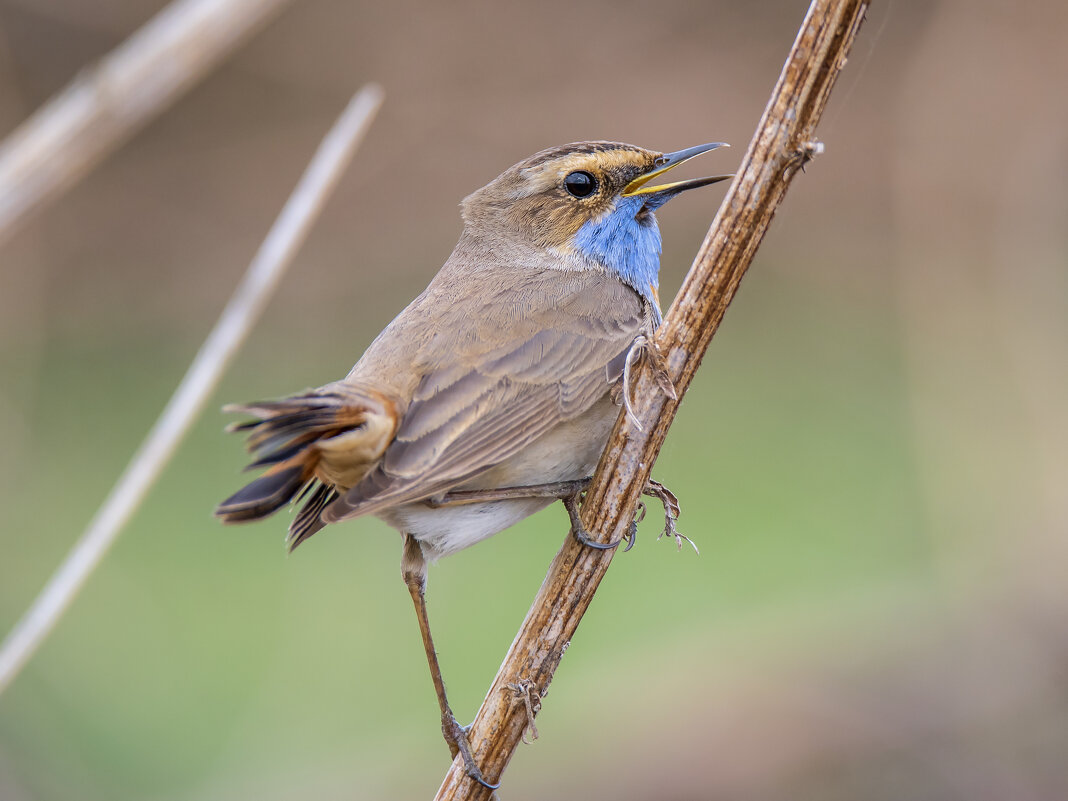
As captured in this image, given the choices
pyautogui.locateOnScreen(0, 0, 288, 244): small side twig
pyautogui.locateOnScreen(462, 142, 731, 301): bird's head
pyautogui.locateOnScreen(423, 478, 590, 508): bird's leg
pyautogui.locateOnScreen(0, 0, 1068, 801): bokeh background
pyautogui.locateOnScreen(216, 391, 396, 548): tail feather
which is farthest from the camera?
pyautogui.locateOnScreen(0, 0, 1068, 801): bokeh background

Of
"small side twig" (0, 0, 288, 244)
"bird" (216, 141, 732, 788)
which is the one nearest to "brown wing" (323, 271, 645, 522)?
"bird" (216, 141, 732, 788)

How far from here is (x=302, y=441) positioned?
2721 millimetres

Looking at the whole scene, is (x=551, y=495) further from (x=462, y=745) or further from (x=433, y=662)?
(x=462, y=745)

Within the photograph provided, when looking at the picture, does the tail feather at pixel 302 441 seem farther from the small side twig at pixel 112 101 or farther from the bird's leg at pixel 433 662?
the small side twig at pixel 112 101

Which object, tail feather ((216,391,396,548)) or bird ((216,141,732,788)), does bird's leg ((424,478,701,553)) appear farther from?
tail feather ((216,391,396,548))

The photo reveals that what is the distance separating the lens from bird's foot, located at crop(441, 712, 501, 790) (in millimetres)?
2762

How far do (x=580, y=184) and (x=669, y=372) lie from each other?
3.51ft

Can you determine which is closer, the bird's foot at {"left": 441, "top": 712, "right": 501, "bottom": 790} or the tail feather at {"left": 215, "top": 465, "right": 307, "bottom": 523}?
the tail feather at {"left": 215, "top": 465, "right": 307, "bottom": 523}

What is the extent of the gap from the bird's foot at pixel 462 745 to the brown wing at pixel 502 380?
59 centimetres

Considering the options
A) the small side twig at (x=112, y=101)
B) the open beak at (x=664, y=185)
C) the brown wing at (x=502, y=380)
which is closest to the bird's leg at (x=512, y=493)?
the brown wing at (x=502, y=380)

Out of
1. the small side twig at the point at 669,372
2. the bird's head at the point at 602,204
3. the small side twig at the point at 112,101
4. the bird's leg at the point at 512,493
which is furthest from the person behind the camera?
the bird's head at the point at 602,204

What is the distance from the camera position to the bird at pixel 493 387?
2752mm

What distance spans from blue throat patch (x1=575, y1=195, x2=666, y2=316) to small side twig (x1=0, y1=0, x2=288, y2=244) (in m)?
1.08

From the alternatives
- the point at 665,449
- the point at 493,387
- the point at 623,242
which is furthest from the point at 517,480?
the point at 665,449
